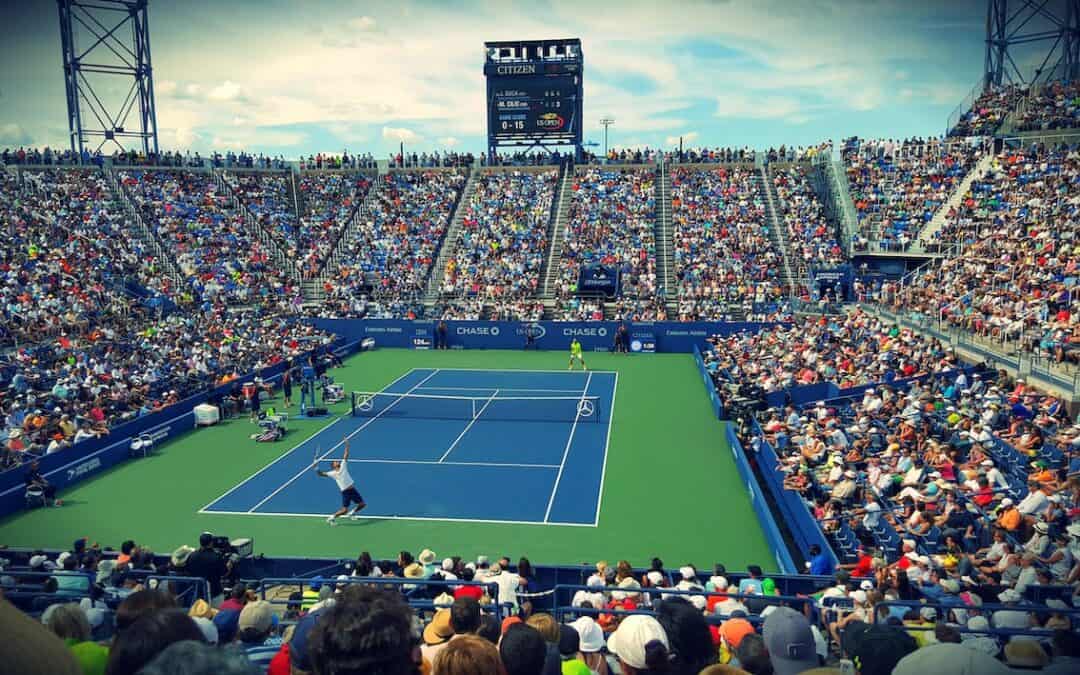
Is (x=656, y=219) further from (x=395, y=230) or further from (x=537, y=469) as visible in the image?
(x=537, y=469)

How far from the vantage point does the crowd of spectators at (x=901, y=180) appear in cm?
3881

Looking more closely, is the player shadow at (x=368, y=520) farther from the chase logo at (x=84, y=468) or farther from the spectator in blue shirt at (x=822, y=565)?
the spectator in blue shirt at (x=822, y=565)

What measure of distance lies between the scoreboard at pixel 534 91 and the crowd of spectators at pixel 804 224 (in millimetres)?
13409

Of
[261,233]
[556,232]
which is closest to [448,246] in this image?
[556,232]

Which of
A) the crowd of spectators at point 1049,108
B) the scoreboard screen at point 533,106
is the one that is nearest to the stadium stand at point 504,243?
the scoreboard screen at point 533,106

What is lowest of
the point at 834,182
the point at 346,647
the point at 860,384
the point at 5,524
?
the point at 5,524

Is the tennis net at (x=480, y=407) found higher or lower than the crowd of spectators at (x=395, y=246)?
lower

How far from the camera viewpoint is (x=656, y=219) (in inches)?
1838

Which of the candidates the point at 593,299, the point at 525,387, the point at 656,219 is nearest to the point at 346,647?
the point at 525,387

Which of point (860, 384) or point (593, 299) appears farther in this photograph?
point (593, 299)

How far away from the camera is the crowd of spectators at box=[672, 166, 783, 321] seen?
126 feet

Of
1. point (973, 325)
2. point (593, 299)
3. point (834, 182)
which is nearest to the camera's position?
point (973, 325)

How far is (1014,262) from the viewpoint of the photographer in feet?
84.7

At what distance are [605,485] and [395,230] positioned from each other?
3288 cm
